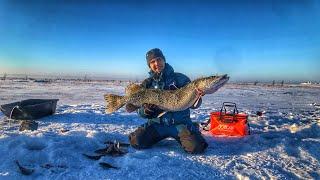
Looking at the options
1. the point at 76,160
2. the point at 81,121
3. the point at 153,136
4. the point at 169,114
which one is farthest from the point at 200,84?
the point at 81,121

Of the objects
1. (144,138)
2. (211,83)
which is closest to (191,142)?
(144,138)

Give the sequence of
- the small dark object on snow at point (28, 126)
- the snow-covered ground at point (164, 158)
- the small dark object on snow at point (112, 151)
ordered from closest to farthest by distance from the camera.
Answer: the snow-covered ground at point (164, 158), the small dark object on snow at point (112, 151), the small dark object on snow at point (28, 126)

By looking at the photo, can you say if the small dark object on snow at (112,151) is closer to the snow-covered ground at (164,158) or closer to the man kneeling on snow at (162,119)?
the snow-covered ground at (164,158)

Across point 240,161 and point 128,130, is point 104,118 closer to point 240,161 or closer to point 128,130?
point 128,130

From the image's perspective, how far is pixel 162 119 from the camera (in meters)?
6.71

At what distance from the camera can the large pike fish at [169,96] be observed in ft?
18.7

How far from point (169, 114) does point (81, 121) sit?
154 inches

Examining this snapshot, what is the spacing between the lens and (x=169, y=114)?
665cm

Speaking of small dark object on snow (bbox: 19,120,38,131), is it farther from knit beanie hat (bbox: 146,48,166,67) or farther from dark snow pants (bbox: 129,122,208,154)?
knit beanie hat (bbox: 146,48,166,67)

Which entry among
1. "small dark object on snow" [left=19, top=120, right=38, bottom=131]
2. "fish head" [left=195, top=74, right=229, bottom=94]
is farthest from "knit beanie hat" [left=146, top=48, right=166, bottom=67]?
"small dark object on snow" [left=19, top=120, right=38, bottom=131]

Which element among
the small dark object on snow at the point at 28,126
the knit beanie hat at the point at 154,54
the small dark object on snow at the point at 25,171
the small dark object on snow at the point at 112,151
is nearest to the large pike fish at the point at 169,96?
the knit beanie hat at the point at 154,54

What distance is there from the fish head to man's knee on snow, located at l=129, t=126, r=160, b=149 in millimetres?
1441

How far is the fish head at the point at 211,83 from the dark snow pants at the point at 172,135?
1073 mm

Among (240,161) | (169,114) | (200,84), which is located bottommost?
(240,161)
